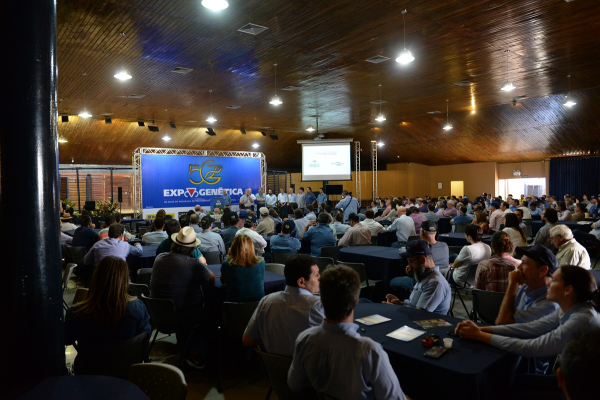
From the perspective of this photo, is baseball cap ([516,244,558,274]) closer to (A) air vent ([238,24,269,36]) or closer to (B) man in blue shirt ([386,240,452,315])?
(B) man in blue shirt ([386,240,452,315])

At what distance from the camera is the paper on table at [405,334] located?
2.40 meters

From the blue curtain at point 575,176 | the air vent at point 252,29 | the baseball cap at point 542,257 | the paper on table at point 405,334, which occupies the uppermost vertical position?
the air vent at point 252,29

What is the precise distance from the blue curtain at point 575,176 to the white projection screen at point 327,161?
9662 millimetres

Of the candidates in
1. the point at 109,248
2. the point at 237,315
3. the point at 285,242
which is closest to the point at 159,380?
the point at 237,315

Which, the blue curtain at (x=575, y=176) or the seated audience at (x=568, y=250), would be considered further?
the blue curtain at (x=575, y=176)

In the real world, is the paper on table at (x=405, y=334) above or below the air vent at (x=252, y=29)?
below

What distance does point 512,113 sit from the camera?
583 inches

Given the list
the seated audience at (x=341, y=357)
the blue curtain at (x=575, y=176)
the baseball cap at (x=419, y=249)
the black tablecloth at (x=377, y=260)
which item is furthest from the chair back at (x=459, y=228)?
the blue curtain at (x=575, y=176)

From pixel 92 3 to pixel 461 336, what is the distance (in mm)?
5535

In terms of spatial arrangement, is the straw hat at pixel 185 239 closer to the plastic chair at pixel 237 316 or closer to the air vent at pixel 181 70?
the plastic chair at pixel 237 316

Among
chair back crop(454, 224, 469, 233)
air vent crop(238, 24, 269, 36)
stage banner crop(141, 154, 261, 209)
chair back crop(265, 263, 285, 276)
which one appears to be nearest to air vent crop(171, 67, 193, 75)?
air vent crop(238, 24, 269, 36)

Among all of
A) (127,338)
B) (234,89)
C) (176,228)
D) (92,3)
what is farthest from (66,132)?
(127,338)

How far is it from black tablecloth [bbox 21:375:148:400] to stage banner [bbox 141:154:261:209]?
43.9ft

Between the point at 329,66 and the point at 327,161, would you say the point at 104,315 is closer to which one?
the point at 329,66
